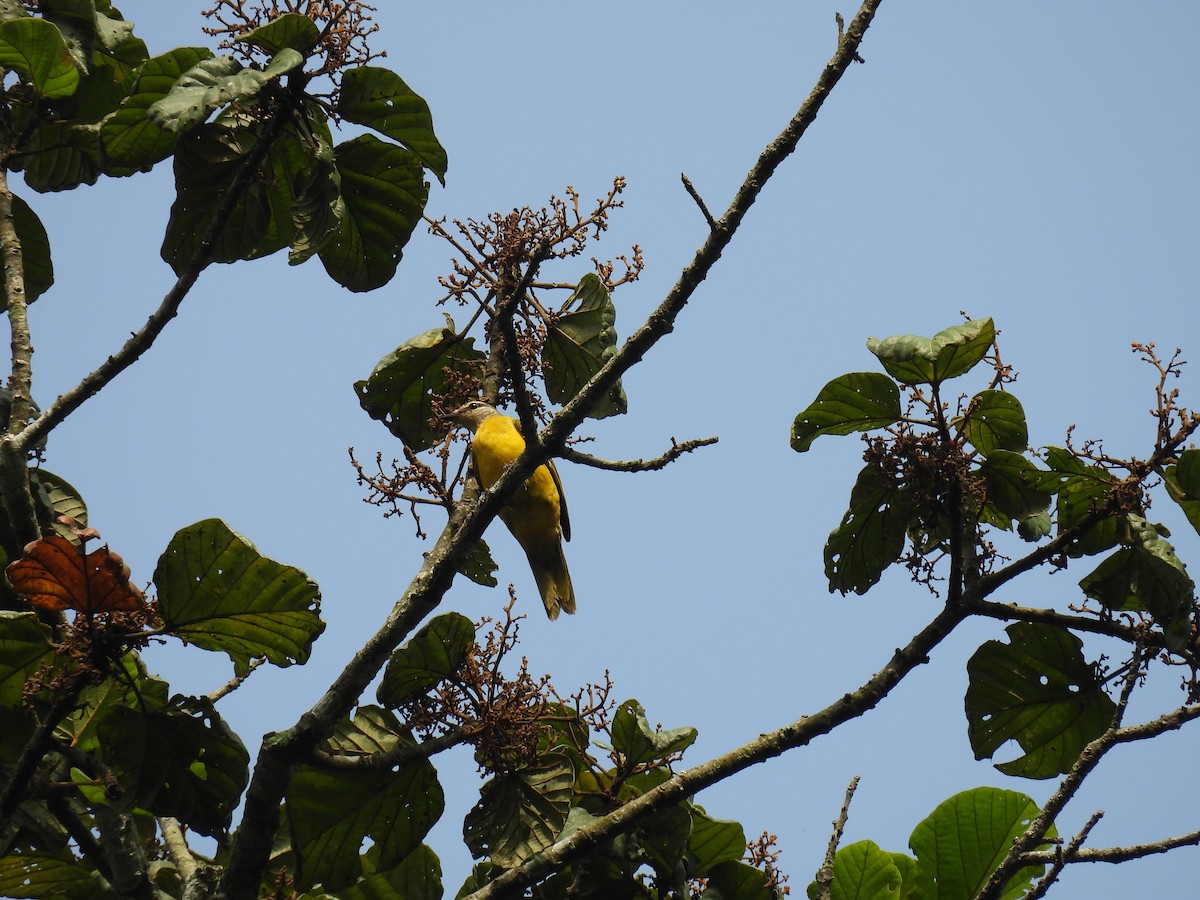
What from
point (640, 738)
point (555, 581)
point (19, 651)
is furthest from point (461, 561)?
point (555, 581)

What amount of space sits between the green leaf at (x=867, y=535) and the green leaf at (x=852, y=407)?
18 centimetres

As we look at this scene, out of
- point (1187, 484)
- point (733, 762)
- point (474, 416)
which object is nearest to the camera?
point (733, 762)

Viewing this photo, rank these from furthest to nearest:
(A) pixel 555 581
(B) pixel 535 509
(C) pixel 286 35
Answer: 1. (A) pixel 555 581
2. (B) pixel 535 509
3. (C) pixel 286 35

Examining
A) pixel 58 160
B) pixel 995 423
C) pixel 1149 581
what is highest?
pixel 58 160

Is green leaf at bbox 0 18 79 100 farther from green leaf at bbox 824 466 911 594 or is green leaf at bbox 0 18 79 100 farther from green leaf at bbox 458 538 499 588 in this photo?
green leaf at bbox 824 466 911 594

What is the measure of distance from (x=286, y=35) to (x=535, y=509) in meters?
3.20

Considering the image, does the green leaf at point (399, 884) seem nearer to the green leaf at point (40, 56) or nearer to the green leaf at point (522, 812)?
the green leaf at point (522, 812)

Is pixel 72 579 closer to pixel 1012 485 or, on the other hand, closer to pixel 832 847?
pixel 832 847

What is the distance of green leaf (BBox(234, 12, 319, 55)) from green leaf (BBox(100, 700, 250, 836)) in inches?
85.3

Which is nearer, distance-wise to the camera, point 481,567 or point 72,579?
point 72,579

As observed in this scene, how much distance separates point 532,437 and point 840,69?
142cm

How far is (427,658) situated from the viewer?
3.65 m

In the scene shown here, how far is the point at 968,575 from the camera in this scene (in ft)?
11.1

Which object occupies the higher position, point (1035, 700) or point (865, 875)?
point (1035, 700)
